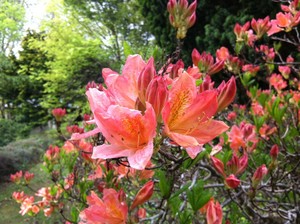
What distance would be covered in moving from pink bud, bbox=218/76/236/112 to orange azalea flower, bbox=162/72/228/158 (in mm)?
55

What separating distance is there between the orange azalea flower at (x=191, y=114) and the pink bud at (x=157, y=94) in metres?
0.01

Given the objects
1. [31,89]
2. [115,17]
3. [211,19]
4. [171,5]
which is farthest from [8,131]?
[171,5]

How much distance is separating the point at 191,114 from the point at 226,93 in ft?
0.30

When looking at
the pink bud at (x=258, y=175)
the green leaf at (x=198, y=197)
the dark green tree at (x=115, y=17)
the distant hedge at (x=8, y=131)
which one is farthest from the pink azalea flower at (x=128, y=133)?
the dark green tree at (x=115, y=17)

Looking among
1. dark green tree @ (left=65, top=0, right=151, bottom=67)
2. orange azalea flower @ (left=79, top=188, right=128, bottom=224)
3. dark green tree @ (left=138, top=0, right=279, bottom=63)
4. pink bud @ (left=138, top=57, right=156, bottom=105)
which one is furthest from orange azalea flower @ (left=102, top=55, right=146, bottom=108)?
dark green tree @ (left=65, top=0, right=151, bottom=67)

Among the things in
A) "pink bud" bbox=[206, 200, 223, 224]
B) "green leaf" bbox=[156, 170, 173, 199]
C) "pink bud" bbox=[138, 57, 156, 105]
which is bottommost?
"pink bud" bbox=[206, 200, 223, 224]

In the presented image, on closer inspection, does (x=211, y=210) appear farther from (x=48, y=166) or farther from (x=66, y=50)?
(x=66, y=50)

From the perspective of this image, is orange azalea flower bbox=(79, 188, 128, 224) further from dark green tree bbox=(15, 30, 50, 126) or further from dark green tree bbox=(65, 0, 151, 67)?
dark green tree bbox=(15, 30, 50, 126)

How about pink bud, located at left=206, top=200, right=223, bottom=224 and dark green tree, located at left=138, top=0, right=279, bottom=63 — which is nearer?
pink bud, located at left=206, top=200, right=223, bottom=224

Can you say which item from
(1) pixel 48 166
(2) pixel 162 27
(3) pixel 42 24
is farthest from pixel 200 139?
(3) pixel 42 24

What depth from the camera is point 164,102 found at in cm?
48

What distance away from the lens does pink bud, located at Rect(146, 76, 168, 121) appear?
468mm

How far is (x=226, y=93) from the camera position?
0.56 m

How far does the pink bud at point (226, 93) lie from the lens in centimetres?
56
